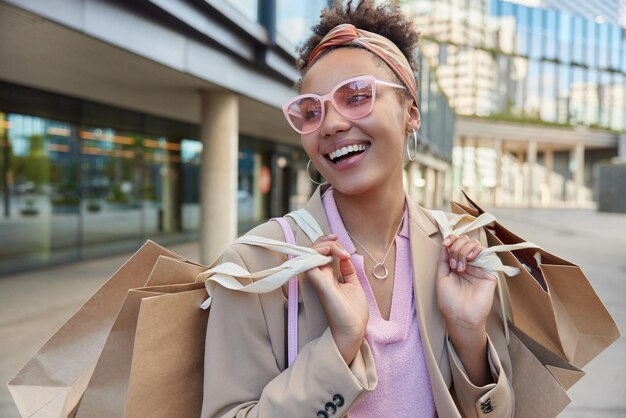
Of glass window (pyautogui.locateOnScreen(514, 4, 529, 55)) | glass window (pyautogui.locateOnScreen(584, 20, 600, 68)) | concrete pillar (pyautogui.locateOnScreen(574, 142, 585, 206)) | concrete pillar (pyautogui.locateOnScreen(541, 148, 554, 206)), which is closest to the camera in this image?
concrete pillar (pyautogui.locateOnScreen(574, 142, 585, 206))

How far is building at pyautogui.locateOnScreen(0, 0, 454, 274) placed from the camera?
5.94 meters

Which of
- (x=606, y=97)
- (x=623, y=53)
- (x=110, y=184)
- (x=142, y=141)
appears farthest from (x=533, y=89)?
(x=110, y=184)

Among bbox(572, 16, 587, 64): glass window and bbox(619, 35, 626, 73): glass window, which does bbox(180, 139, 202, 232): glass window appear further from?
bbox(619, 35, 626, 73): glass window

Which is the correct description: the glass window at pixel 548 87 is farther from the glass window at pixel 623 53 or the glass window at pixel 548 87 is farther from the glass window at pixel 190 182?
the glass window at pixel 190 182

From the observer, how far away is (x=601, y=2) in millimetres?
90062

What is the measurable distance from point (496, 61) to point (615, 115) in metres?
15.4

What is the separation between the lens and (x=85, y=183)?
11.3 m

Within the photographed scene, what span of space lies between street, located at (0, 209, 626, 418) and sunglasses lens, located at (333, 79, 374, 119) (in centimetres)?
349

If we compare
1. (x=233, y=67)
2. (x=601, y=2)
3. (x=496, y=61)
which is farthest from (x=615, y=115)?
(x=233, y=67)

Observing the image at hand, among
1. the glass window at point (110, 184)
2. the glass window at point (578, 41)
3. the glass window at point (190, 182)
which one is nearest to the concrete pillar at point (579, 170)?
the glass window at point (578, 41)

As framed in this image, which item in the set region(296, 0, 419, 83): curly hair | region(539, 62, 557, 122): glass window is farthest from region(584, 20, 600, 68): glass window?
region(296, 0, 419, 83): curly hair

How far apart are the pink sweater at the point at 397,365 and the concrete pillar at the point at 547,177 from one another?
2055 inches

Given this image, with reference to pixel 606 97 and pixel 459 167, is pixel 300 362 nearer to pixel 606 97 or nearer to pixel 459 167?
pixel 459 167

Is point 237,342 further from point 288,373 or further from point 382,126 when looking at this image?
point 382,126
